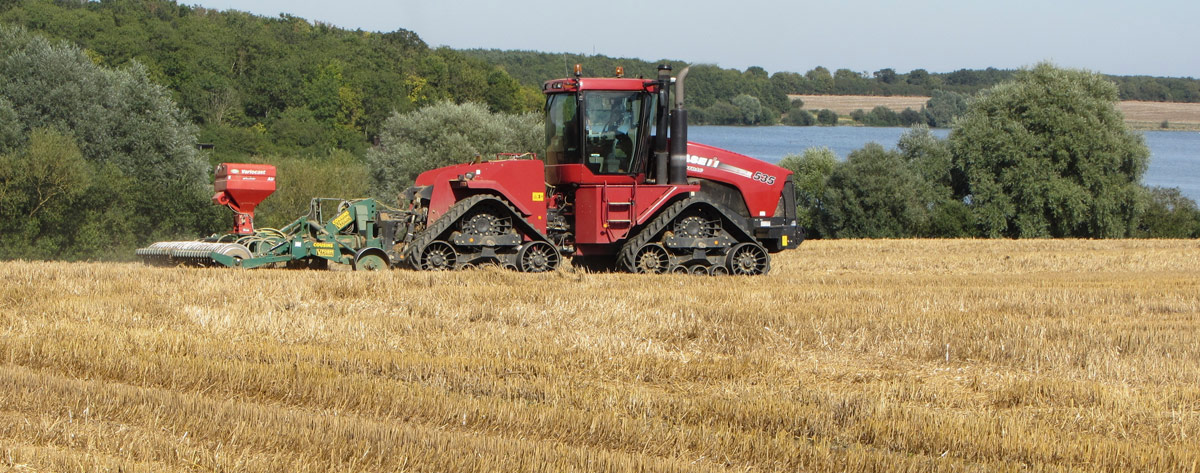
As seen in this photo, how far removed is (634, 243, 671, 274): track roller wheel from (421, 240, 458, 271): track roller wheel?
7.43 ft

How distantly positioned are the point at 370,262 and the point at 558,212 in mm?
2438

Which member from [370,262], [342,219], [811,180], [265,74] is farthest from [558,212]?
[265,74]

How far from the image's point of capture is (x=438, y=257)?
12844 mm

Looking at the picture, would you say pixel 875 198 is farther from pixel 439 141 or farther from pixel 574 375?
pixel 574 375

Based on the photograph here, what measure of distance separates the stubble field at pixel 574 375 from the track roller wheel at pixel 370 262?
966 millimetres

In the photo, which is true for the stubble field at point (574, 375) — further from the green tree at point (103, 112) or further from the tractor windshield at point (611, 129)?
the green tree at point (103, 112)

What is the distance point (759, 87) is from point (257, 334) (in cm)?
7530

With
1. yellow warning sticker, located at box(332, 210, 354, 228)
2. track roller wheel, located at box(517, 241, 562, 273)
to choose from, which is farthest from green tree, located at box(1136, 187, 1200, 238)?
yellow warning sticker, located at box(332, 210, 354, 228)

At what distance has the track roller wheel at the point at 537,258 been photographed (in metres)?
13.1

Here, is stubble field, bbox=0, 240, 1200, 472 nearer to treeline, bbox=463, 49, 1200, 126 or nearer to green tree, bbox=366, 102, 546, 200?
green tree, bbox=366, 102, 546, 200

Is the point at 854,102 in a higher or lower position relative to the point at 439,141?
higher

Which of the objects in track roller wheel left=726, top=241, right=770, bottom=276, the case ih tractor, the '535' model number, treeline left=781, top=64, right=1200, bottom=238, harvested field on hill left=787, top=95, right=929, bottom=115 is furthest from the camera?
harvested field on hill left=787, top=95, right=929, bottom=115

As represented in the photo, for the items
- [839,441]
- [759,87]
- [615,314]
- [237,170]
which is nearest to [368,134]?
[759,87]

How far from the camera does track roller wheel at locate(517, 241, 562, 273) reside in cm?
1312
